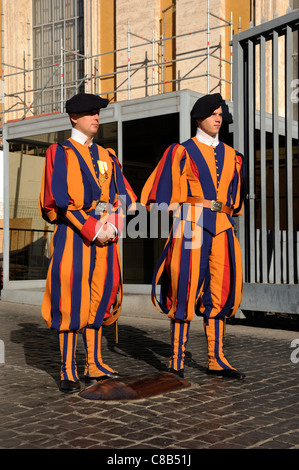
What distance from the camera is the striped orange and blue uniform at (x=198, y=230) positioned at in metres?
4.49

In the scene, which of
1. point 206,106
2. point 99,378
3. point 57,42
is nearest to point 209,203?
point 206,106

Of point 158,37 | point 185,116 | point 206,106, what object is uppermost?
point 158,37

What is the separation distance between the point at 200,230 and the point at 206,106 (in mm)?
863

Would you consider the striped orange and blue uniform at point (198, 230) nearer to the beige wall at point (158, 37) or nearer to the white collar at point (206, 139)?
the white collar at point (206, 139)

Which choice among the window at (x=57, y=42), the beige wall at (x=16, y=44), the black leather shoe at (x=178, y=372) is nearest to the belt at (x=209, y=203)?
the black leather shoe at (x=178, y=372)

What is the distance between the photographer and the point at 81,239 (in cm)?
429

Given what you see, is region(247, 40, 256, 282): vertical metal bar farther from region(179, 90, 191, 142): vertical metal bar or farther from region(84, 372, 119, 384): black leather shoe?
region(84, 372, 119, 384): black leather shoe

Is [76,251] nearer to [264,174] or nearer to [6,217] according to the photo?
[264,174]

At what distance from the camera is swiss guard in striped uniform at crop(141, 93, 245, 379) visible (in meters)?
4.49

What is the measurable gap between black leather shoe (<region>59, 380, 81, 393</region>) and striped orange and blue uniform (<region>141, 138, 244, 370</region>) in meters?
0.80

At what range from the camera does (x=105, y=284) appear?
4.41m

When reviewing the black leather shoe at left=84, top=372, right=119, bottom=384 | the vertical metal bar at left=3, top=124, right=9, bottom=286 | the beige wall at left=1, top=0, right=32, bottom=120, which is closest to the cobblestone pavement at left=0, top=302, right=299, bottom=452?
the black leather shoe at left=84, top=372, right=119, bottom=384

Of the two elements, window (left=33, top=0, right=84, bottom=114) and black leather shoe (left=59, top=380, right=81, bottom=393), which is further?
window (left=33, top=0, right=84, bottom=114)
